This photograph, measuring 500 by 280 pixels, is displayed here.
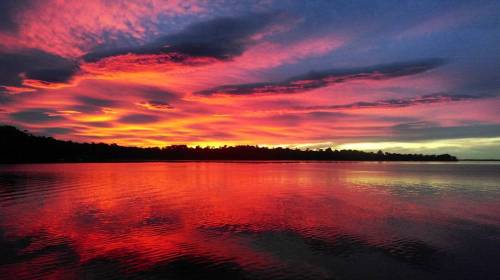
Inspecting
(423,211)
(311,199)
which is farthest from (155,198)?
(423,211)

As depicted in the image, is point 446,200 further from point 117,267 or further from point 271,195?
point 117,267

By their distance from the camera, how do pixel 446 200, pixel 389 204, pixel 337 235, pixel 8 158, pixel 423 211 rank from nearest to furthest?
1. pixel 337 235
2. pixel 423 211
3. pixel 389 204
4. pixel 446 200
5. pixel 8 158

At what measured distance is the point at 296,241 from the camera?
79.6 feet

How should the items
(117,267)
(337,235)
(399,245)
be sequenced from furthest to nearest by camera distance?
(337,235) < (399,245) < (117,267)

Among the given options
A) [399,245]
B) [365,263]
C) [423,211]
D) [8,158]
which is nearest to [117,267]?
[365,263]

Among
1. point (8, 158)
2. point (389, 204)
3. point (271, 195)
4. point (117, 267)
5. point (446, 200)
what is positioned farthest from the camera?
point (8, 158)

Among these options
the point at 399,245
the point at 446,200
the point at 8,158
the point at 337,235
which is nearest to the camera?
the point at 399,245

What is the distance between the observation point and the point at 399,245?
76.8 feet

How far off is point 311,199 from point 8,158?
7287 inches

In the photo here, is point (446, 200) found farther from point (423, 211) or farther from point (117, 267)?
point (117, 267)

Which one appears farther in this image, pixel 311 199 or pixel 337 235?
pixel 311 199

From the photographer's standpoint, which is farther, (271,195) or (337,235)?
(271,195)

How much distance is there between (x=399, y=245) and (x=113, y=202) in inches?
1285

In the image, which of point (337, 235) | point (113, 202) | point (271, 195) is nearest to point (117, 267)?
point (337, 235)
